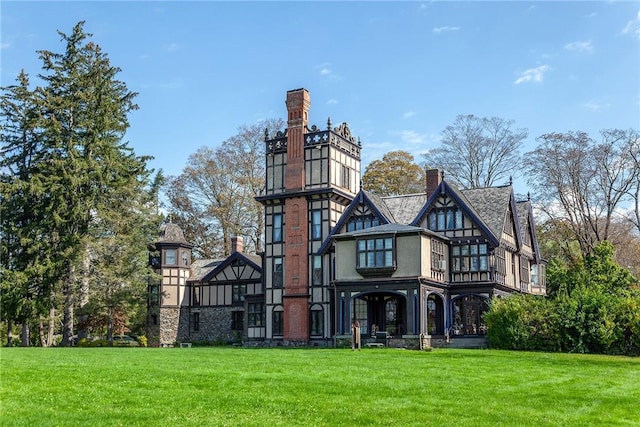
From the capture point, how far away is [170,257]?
5412cm

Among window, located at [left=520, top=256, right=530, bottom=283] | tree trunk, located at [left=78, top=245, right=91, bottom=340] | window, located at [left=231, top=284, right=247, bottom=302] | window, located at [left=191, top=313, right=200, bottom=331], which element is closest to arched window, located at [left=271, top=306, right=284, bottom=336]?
window, located at [left=231, top=284, right=247, bottom=302]

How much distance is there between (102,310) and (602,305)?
30568 mm

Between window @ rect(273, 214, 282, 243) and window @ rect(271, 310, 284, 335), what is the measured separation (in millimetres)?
4092

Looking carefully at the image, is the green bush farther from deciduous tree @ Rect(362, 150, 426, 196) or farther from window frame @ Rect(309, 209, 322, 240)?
deciduous tree @ Rect(362, 150, 426, 196)

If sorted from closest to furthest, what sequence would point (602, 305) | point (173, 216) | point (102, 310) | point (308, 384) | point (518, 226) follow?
1. point (308, 384)
2. point (602, 305)
3. point (518, 226)
4. point (102, 310)
5. point (173, 216)

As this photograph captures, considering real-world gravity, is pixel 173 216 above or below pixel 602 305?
above

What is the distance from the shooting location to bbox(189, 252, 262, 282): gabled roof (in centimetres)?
5162

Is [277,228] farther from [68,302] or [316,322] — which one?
[68,302]

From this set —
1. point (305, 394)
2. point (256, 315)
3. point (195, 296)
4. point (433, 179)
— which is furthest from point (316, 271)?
point (305, 394)

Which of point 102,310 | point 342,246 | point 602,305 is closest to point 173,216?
point 102,310

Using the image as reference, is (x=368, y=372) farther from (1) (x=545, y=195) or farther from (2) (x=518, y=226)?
(1) (x=545, y=195)

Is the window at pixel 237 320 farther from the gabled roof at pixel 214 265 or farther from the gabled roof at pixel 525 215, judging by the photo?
the gabled roof at pixel 525 215

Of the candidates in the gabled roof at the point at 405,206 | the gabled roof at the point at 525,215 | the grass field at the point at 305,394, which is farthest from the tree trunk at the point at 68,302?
the gabled roof at the point at 525,215

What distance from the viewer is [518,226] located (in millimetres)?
42594
